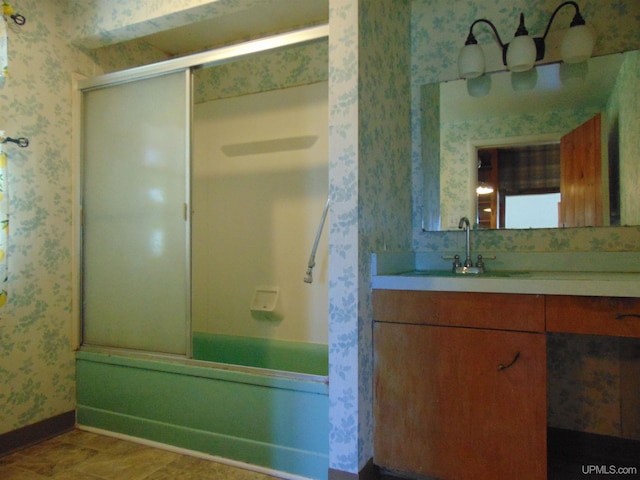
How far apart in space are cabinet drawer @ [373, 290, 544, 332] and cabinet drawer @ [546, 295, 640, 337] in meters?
0.04

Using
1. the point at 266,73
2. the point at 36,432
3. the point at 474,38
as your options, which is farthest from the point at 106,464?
the point at 474,38

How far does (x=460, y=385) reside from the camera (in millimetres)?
1469

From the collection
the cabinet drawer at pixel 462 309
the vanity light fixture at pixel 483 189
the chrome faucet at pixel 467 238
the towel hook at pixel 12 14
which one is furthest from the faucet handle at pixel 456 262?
the towel hook at pixel 12 14

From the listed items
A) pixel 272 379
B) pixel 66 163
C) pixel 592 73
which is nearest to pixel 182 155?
pixel 66 163

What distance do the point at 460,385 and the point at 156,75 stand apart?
198cm

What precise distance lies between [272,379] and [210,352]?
3.62ft

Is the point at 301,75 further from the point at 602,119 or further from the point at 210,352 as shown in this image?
the point at 210,352

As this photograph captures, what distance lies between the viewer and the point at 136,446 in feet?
6.37

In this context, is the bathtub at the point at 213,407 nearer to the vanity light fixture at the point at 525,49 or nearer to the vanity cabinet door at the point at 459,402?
the vanity cabinet door at the point at 459,402

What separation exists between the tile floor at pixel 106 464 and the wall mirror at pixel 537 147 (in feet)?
5.06

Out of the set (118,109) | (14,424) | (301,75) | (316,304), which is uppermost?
(301,75)

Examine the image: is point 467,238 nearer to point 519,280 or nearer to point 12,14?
point 519,280

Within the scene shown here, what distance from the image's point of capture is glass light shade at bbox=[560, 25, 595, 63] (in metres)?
1.74

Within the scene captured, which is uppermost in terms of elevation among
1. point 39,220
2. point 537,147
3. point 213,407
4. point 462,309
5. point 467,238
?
point 537,147
